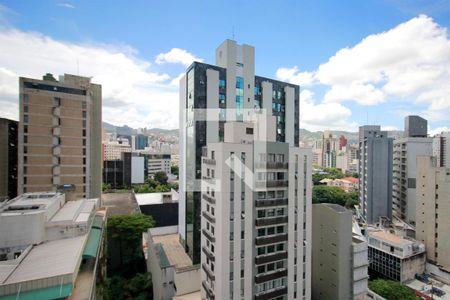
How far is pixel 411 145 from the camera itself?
5334 cm

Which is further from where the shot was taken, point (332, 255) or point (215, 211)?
point (332, 255)

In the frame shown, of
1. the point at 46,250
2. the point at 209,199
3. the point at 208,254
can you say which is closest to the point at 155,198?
the point at 46,250

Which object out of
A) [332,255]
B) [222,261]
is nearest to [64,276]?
[222,261]

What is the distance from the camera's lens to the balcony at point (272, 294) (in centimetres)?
2098

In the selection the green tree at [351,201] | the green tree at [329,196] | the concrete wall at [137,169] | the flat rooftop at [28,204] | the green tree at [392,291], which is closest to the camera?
the flat rooftop at [28,204]

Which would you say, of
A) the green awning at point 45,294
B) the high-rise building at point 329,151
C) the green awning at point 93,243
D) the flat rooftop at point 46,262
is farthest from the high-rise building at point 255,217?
the high-rise building at point 329,151

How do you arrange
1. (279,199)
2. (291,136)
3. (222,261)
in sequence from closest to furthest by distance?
(222,261), (279,199), (291,136)

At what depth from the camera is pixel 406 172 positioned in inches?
2101

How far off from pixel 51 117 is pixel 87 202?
1575 cm

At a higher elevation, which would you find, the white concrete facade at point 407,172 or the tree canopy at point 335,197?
the white concrete facade at point 407,172

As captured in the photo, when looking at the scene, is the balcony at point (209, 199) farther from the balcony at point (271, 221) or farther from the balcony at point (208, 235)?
the balcony at point (271, 221)

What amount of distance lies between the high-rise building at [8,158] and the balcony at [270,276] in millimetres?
41402

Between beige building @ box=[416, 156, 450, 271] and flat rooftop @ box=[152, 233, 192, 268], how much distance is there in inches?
1526

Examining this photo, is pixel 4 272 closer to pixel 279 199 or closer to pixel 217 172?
pixel 217 172
